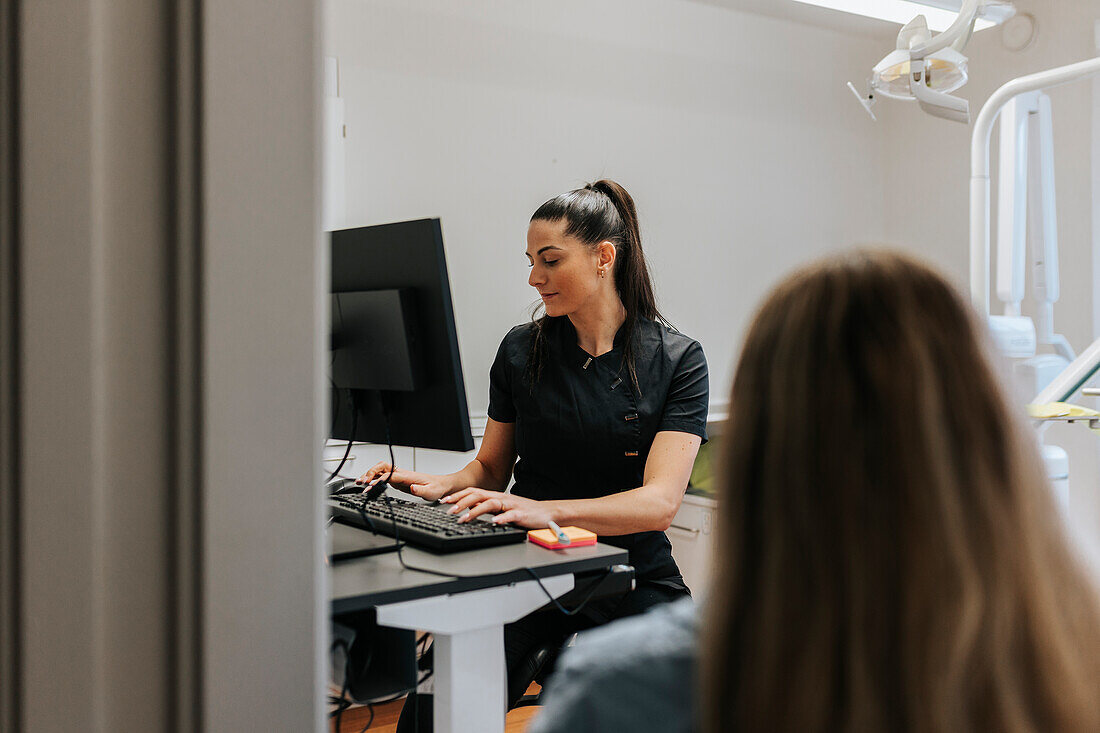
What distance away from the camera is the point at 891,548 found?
480mm

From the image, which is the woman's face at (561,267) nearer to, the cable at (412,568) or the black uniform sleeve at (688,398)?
the black uniform sleeve at (688,398)

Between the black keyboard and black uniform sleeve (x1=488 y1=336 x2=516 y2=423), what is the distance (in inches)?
20.8

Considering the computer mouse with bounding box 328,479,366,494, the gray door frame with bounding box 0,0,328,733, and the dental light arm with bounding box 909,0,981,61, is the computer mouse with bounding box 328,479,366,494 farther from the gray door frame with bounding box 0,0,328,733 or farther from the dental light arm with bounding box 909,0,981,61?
the dental light arm with bounding box 909,0,981,61

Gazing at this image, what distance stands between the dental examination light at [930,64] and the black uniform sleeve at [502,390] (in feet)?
3.51

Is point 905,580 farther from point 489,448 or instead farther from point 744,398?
point 489,448

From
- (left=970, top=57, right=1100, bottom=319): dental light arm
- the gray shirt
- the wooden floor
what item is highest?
(left=970, top=57, right=1100, bottom=319): dental light arm

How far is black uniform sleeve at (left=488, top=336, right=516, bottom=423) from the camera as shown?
1896 millimetres

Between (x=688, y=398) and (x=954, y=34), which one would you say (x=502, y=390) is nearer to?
(x=688, y=398)

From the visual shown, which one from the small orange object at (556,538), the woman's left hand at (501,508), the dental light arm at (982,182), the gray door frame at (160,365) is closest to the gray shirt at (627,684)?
the gray door frame at (160,365)

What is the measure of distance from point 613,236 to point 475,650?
3.41ft

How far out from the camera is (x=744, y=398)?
542 millimetres

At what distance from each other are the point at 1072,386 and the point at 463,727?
6.03 ft

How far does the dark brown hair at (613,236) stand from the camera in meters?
1.81

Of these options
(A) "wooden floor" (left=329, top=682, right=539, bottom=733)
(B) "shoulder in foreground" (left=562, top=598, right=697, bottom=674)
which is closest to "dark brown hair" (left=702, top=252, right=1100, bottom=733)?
(B) "shoulder in foreground" (left=562, top=598, right=697, bottom=674)
